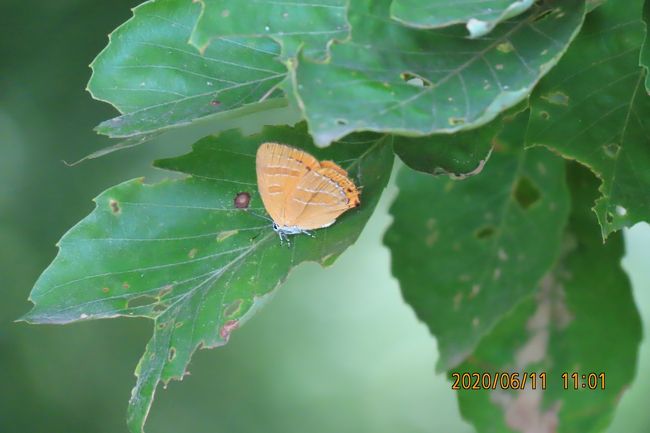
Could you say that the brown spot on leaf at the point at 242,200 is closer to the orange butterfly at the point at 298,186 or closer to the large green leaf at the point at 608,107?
the orange butterfly at the point at 298,186

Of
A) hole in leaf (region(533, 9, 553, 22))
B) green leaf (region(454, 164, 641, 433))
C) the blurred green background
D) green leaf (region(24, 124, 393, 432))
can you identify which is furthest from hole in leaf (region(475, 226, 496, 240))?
hole in leaf (region(533, 9, 553, 22))

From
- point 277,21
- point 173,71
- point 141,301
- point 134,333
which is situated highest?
point 277,21

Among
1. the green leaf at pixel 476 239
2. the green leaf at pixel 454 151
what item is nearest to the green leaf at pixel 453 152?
the green leaf at pixel 454 151

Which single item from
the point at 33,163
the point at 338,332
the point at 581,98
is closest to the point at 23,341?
the point at 33,163

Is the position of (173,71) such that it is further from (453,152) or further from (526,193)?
(526,193)

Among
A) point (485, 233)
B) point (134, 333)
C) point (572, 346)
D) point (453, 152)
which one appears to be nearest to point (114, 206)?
point (453, 152)

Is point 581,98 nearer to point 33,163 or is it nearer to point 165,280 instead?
point 165,280
